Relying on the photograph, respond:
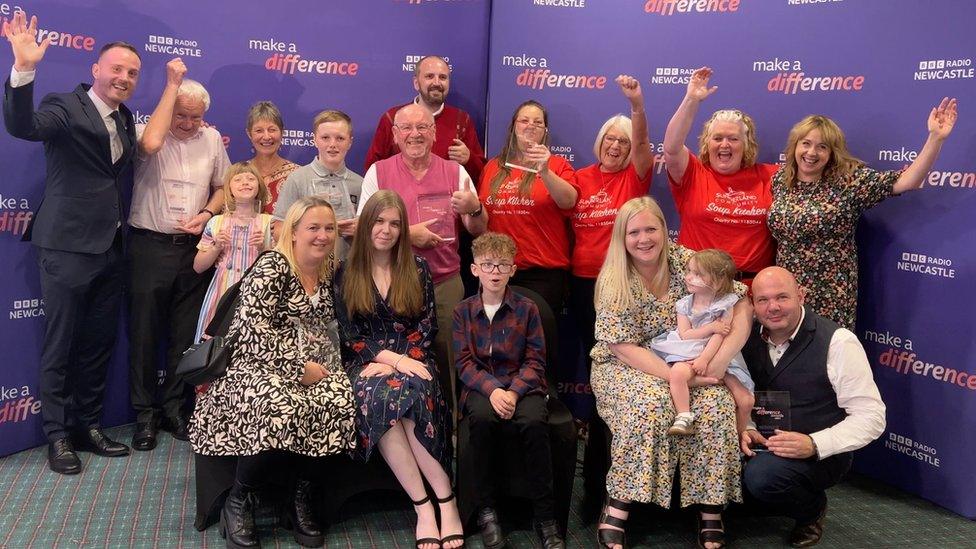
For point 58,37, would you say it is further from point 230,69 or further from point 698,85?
point 698,85

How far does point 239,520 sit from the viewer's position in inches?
121

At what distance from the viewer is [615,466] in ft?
10.1

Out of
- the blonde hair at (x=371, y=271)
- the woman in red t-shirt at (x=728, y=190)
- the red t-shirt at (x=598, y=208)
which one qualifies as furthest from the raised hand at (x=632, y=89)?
the blonde hair at (x=371, y=271)

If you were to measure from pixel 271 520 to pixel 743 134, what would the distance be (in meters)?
2.86

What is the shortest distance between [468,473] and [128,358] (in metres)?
2.30

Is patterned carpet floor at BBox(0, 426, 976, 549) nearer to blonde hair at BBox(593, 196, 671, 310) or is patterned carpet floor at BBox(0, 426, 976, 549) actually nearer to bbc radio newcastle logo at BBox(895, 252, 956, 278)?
blonde hair at BBox(593, 196, 671, 310)

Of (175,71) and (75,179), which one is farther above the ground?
(175,71)

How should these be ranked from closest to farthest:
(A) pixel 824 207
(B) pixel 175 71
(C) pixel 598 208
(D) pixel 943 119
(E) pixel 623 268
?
(E) pixel 623 268
(D) pixel 943 119
(A) pixel 824 207
(B) pixel 175 71
(C) pixel 598 208

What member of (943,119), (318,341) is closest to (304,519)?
(318,341)

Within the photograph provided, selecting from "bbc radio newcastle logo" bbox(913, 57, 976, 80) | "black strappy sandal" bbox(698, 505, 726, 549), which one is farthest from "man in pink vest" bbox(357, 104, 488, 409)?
"bbc radio newcastle logo" bbox(913, 57, 976, 80)

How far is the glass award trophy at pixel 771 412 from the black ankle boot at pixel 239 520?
6.76 feet

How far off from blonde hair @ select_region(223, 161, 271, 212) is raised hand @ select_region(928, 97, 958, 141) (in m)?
3.17

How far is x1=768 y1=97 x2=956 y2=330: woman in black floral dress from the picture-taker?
368 cm

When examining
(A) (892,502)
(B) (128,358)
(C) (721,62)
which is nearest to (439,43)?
(C) (721,62)
